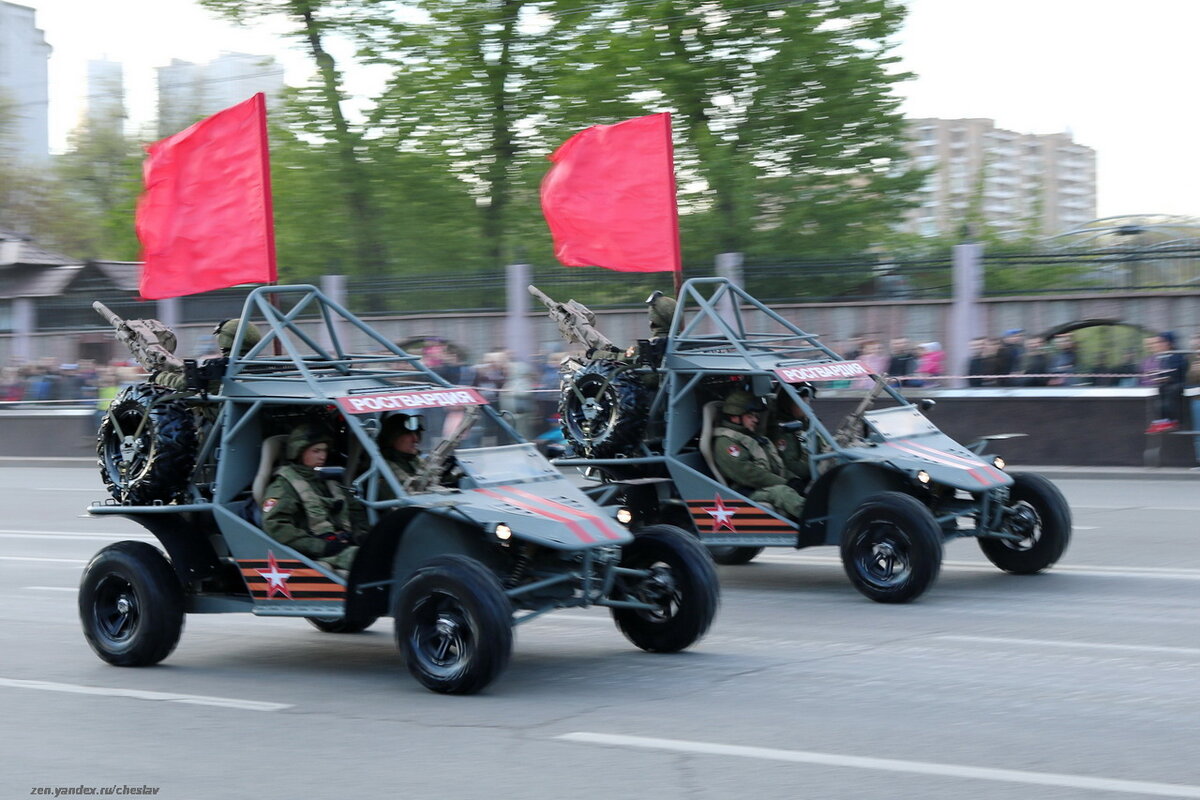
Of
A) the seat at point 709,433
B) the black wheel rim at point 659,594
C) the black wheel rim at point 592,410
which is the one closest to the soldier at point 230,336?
the black wheel rim at point 659,594

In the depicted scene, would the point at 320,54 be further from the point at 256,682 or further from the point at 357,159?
the point at 256,682

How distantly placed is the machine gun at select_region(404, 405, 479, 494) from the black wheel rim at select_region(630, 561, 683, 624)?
129cm

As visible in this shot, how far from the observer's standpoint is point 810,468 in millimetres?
11516

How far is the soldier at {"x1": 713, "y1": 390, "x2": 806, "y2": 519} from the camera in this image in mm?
11680

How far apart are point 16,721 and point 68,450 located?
878 inches

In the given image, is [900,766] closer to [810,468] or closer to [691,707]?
[691,707]

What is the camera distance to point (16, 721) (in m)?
7.43

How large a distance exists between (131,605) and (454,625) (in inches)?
94.9

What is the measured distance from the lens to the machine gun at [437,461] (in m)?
8.35

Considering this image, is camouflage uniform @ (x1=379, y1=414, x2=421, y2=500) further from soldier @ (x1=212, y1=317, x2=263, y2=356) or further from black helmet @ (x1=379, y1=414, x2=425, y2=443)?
soldier @ (x1=212, y1=317, x2=263, y2=356)

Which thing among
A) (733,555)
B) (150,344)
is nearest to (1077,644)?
(733,555)

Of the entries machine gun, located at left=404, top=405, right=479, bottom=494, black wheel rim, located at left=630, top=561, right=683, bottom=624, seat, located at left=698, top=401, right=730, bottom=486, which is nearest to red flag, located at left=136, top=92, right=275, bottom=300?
machine gun, located at left=404, top=405, right=479, bottom=494

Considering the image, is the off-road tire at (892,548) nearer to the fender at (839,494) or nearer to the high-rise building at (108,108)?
the fender at (839,494)

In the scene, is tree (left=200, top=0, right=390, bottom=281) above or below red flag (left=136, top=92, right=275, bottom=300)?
above
